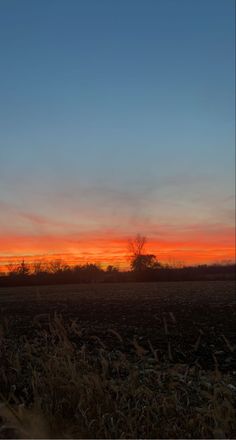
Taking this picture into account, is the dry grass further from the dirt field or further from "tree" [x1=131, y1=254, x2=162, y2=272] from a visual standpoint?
"tree" [x1=131, y1=254, x2=162, y2=272]

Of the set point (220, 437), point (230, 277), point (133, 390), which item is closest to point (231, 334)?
point (133, 390)

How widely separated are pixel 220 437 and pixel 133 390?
2.34 m

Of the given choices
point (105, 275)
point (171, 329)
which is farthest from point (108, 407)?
point (105, 275)

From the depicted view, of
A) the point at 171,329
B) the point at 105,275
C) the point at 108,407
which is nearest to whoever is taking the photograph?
the point at 108,407

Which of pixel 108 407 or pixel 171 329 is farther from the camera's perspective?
pixel 171 329

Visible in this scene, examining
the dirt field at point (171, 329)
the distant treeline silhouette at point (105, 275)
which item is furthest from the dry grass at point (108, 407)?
the distant treeline silhouette at point (105, 275)

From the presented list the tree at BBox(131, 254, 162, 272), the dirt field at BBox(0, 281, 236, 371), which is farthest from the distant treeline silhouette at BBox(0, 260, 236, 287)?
the dirt field at BBox(0, 281, 236, 371)

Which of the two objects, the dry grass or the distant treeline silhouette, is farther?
the distant treeline silhouette

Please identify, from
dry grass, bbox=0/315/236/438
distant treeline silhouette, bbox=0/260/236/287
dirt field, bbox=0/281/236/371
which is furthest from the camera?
distant treeline silhouette, bbox=0/260/236/287

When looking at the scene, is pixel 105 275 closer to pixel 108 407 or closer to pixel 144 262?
pixel 144 262

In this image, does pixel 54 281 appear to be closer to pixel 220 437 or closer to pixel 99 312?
pixel 99 312

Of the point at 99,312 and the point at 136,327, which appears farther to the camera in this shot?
the point at 99,312

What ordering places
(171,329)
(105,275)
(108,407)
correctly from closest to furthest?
(108,407) → (171,329) → (105,275)

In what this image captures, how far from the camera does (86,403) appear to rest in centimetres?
A: 830
